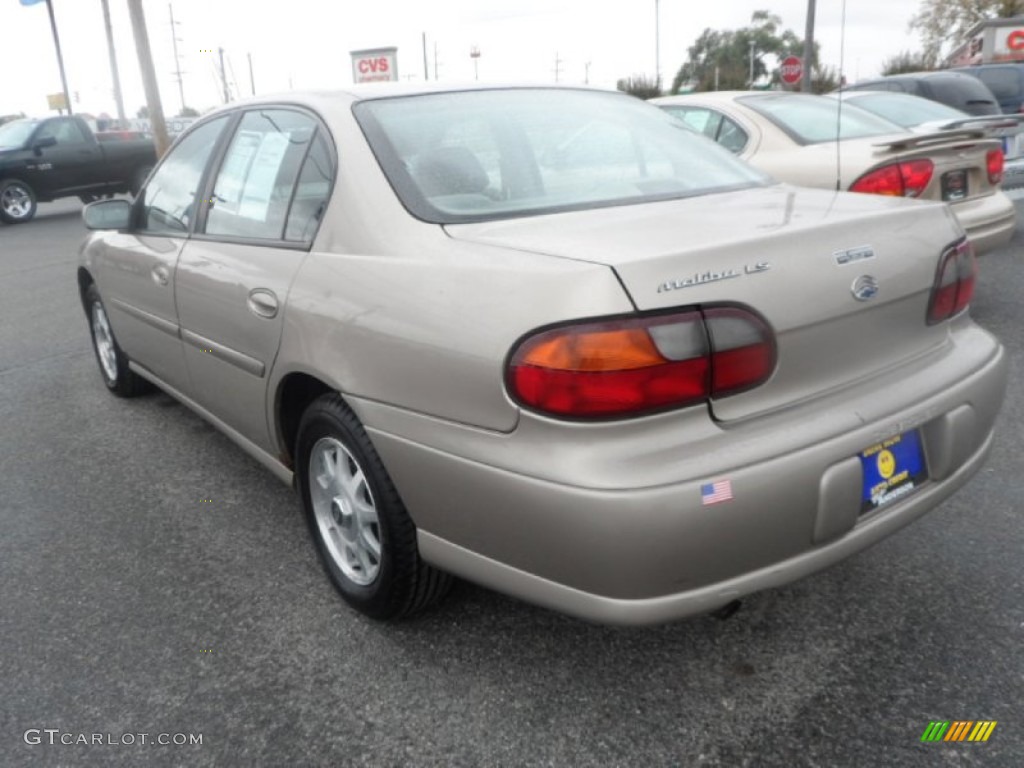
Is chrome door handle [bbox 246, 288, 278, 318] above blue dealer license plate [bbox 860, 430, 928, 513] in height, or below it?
above

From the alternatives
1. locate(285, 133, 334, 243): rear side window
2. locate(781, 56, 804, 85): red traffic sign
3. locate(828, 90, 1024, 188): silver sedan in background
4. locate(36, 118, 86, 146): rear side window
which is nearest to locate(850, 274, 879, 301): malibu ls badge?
locate(285, 133, 334, 243): rear side window

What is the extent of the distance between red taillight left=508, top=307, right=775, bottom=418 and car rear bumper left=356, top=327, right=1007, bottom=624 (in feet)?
0.28

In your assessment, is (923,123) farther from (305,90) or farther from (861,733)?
(861,733)

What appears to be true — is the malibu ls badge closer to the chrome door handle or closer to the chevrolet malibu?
the chevrolet malibu

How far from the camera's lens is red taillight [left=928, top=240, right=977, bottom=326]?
7.39ft

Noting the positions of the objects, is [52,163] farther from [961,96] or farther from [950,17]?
[950,17]

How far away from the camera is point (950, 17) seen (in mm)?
53438

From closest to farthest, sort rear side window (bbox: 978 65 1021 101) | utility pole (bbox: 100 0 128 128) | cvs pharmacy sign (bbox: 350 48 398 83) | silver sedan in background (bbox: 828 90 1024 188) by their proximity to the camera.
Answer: silver sedan in background (bbox: 828 90 1024 188)
rear side window (bbox: 978 65 1021 101)
cvs pharmacy sign (bbox: 350 48 398 83)
utility pole (bbox: 100 0 128 128)

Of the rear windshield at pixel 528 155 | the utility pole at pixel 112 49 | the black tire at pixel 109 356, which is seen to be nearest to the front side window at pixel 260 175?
the rear windshield at pixel 528 155

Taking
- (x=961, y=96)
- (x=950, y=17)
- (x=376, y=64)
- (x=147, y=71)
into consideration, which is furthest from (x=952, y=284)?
(x=950, y=17)

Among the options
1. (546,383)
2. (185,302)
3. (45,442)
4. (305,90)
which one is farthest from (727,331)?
(45,442)

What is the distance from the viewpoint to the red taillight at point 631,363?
1.77 m

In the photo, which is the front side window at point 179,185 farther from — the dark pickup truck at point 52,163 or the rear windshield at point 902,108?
the dark pickup truck at point 52,163

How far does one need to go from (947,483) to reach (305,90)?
2.25 metres
